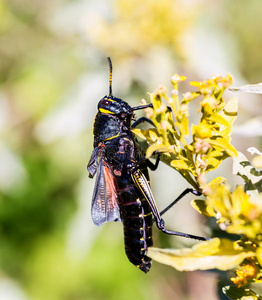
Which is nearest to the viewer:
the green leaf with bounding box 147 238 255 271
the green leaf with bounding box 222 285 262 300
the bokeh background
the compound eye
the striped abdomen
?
the green leaf with bounding box 147 238 255 271

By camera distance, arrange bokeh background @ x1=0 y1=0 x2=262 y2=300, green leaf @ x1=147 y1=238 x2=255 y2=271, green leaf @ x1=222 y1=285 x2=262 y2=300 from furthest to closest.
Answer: bokeh background @ x1=0 y1=0 x2=262 y2=300, green leaf @ x1=222 y1=285 x2=262 y2=300, green leaf @ x1=147 y1=238 x2=255 y2=271

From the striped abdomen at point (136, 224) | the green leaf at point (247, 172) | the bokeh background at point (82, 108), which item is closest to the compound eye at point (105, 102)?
the striped abdomen at point (136, 224)

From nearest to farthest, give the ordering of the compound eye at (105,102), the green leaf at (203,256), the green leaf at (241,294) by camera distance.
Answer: the green leaf at (203,256), the green leaf at (241,294), the compound eye at (105,102)

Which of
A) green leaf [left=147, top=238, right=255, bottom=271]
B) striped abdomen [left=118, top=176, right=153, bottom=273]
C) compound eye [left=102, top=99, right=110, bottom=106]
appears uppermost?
compound eye [left=102, top=99, right=110, bottom=106]

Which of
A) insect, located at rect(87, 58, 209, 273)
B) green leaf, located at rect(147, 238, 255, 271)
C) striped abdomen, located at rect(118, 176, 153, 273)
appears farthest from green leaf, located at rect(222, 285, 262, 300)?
striped abdomen, located at rect(118, 176, 153, 273)

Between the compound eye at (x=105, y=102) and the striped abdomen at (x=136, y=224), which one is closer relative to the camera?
the striped abdomen at (x=136, y=224)

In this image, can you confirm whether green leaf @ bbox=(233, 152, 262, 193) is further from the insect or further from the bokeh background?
the bokeh background

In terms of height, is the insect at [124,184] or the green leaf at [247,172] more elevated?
the green leaf at [247,172]

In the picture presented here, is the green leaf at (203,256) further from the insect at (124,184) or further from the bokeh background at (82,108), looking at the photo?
the bokeh background at (82,108)
